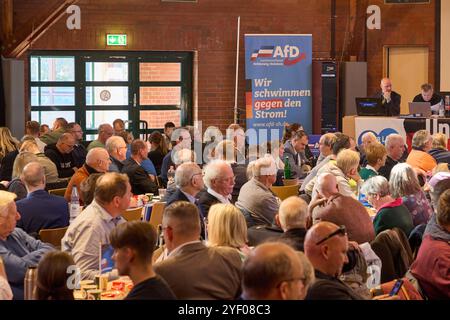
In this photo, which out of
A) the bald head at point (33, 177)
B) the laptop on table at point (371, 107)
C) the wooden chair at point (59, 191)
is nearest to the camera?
the bald head at point (33, 177)

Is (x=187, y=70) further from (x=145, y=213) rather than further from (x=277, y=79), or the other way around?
(x=145, y=213)

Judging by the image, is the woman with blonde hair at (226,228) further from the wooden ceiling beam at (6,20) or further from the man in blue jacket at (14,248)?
the wooden ceiling beam at (6,20)

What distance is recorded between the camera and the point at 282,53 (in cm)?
1738

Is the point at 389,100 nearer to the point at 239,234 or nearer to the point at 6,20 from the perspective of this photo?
the point at 6,20

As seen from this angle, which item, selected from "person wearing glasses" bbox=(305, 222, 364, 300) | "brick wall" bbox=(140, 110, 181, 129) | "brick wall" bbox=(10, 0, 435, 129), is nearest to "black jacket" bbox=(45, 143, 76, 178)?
"brick wall" bbox=(10, 0, 435, 129)

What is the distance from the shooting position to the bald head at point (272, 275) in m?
3.59

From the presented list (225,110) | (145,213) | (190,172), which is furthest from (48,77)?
(190,172)

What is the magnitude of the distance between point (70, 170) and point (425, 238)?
6.72 metres

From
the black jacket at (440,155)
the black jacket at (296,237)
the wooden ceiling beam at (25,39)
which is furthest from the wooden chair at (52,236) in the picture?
the wooden ceiling beam at (25,39)

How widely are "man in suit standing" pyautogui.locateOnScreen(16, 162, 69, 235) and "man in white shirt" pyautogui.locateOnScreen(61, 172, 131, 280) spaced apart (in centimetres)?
115

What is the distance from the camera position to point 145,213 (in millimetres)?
8531

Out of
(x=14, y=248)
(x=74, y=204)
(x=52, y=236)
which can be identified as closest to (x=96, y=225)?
(x=14, y=248)

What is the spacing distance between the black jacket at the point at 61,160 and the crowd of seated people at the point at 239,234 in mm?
1165

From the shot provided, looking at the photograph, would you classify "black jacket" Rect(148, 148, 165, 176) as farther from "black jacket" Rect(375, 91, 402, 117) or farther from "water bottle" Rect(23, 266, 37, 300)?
"water bottle" Rect(23, 266, 37, 300)
